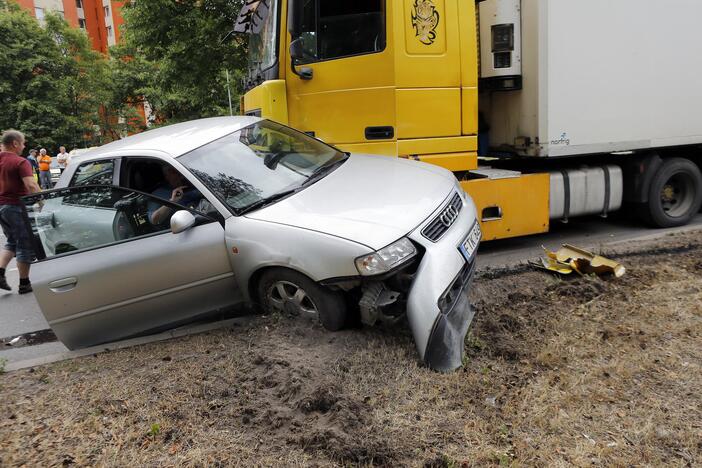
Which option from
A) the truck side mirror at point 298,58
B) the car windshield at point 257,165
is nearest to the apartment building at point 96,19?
the truck side mirror at point 298,58

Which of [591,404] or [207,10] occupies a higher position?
[207,10]

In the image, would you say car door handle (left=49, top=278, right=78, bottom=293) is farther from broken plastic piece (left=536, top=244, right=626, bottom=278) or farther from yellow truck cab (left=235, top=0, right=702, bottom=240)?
broken plastic piece (left=536, top=244, right=626, bottom=278)

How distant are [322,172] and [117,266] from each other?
5.68 feet

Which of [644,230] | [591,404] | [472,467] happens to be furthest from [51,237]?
[644,230]

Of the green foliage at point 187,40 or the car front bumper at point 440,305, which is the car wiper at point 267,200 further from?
the green foliage at point 187,40

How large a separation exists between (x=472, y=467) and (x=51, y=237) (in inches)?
130

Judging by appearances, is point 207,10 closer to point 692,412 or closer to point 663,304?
point 663,304

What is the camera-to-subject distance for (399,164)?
4621 mm

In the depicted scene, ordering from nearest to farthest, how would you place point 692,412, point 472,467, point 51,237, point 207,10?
point 472,467 → point 692,412 → point 51,237 → point 207,10

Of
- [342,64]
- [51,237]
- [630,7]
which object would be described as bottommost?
[51,237]

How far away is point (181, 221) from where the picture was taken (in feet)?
12.4

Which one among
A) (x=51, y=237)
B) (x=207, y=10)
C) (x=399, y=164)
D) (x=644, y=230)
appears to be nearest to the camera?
(x=51, y=237)

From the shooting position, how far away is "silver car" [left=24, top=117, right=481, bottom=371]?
11.0 ft

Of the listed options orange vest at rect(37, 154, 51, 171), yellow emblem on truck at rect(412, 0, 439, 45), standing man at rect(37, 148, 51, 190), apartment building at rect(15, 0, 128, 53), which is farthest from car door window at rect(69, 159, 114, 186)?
apartment building at rect(15, 0, 128, 53)
